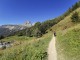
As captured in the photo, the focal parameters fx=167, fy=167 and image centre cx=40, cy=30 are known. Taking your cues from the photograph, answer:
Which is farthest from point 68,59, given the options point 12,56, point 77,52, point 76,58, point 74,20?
point 74,20

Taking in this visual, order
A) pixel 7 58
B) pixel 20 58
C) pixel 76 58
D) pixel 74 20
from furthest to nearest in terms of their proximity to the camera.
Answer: pixel 74 20, pixel 7 58, pixel 20 58, pixel 76 58

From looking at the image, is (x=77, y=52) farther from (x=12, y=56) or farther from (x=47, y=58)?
(x=12, y=56)

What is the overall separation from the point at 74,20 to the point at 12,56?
50.7 metres

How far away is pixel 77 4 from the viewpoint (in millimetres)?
113750

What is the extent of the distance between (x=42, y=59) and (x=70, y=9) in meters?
103

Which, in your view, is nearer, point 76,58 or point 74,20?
point 76,58

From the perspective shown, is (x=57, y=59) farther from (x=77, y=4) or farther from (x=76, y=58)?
A: (x=77, y=4)

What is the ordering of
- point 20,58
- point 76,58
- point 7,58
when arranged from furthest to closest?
point 7,58 < point 20,58 < point 76,58

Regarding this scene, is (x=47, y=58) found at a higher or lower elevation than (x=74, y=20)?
lower

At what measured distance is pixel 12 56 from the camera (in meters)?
21.0

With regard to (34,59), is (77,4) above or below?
above

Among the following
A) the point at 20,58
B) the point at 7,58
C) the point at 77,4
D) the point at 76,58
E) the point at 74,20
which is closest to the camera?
the point at 76,58

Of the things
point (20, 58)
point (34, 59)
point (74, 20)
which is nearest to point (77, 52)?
point (34, 59)

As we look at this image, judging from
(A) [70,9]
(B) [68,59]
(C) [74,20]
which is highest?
(A) [70,9]
